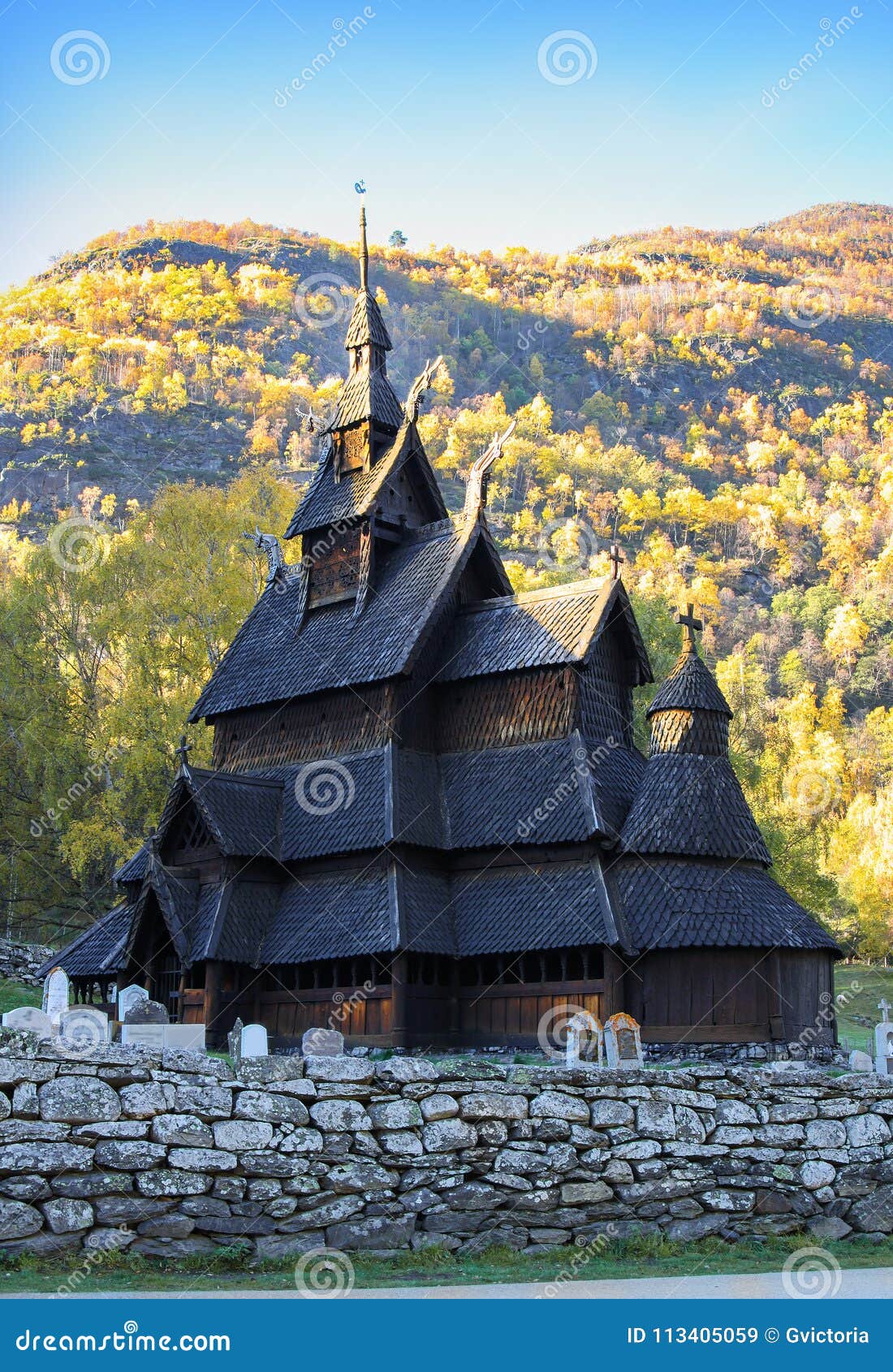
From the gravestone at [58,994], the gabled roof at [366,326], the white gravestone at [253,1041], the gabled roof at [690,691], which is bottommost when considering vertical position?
the white gravestone at [253,1041]

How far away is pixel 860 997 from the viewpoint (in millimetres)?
55625

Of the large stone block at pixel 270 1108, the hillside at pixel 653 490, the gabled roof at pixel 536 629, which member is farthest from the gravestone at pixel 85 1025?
the hillside at pixel 653 490

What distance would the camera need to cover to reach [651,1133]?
1491 centimetres

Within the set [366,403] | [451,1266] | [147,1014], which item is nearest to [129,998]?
[147,1014]

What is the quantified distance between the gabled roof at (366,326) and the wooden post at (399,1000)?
16.7 m

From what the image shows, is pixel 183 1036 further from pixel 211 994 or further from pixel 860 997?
pixel 860 997

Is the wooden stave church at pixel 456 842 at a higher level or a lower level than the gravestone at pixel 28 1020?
higher

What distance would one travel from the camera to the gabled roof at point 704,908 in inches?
1112

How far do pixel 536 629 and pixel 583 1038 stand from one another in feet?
31.1

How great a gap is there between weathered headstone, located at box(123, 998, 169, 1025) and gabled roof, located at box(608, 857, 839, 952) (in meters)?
8.88

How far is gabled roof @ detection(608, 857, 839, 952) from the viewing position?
2825cm

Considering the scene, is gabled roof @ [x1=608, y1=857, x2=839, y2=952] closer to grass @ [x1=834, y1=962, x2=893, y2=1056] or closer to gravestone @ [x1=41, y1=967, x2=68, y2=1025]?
grass @ [x1=834, y1=962, x2=893, y2=1056]

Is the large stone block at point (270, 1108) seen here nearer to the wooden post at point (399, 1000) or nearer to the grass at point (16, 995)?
the wooden post at point (399, 1000)

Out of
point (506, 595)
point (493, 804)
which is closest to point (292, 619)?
point (506, 595)
